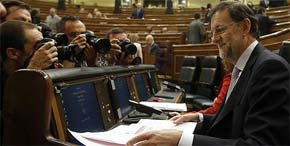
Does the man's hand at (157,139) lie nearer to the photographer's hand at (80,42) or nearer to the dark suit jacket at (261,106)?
the dark suit jacket at (261,106)

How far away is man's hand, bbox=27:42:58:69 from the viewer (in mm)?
1340

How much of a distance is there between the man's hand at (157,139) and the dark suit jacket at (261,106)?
0.21 ft

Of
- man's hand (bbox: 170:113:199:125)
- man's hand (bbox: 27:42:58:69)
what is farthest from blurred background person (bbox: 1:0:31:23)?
man's hand (bbox: 170:113:199:125)

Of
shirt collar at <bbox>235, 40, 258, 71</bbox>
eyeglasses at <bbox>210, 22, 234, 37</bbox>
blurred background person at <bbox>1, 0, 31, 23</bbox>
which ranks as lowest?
shirt collar at <bbox>235, 40, 258, 71</bbox>

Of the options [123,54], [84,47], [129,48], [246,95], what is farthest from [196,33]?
[246,95]

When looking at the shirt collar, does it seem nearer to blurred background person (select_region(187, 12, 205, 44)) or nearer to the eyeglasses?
the eyeglasses

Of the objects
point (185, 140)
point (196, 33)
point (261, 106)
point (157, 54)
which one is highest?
point (261, 106)

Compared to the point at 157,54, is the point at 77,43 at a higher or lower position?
higher

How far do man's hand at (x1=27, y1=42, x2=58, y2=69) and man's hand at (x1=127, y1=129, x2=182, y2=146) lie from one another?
18.7 inches

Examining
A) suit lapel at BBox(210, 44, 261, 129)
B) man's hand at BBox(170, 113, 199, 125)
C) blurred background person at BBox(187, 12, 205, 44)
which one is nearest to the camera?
suit lapel at BBox(210, 44, 261, 129)

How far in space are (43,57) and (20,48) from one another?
0.48 ft

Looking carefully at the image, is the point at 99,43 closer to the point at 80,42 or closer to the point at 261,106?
the point at 80,42

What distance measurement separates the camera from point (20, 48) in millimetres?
1439

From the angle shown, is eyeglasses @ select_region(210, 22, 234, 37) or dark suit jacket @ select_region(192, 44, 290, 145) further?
eyeglasses @ select_region(210, 22, 234, 37)
